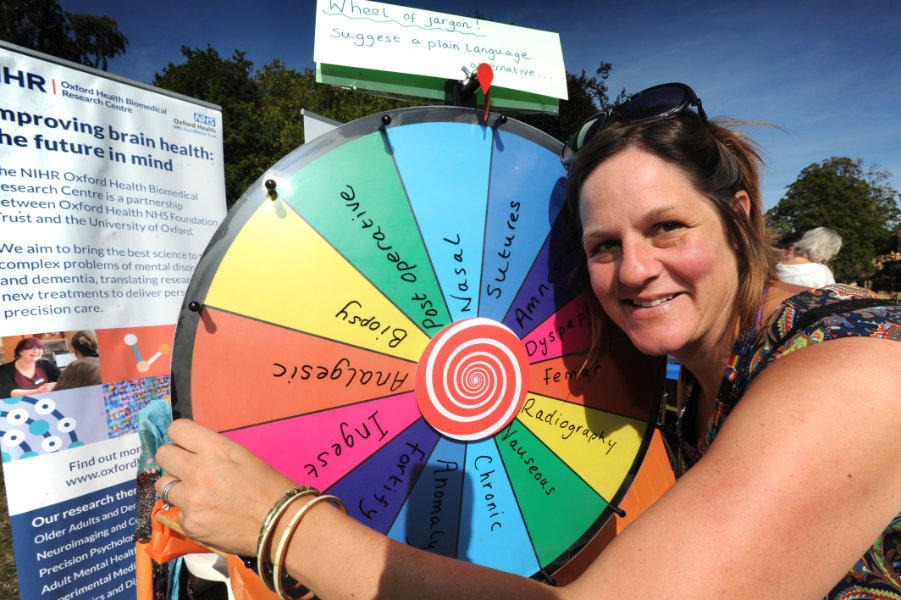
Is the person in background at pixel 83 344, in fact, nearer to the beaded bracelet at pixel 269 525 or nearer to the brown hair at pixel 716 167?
the beaded bracelet at pixel 269 525

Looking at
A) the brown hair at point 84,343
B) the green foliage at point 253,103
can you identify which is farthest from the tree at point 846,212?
the brown hair at point 84,343

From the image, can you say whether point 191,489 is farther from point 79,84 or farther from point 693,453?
point 79,84

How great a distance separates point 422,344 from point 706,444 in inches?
32.2

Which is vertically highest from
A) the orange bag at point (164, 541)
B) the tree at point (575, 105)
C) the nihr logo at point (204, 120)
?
Answer: the tree at point (575, 105)

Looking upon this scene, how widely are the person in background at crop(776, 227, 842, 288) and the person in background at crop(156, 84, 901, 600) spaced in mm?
4249

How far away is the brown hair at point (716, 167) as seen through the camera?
1105 millimetres

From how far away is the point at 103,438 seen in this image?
213 centimetres

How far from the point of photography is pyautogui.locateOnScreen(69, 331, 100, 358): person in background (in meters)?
2.03

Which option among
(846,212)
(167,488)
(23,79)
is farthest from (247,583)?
(846,212)

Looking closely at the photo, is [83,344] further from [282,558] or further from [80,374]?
[282,558]

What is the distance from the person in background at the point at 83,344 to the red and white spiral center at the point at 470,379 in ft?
5.94

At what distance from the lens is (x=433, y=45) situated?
1453 mm

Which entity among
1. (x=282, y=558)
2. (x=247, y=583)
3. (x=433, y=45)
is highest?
(x=433, y=45)

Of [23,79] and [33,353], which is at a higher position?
[23,79]
